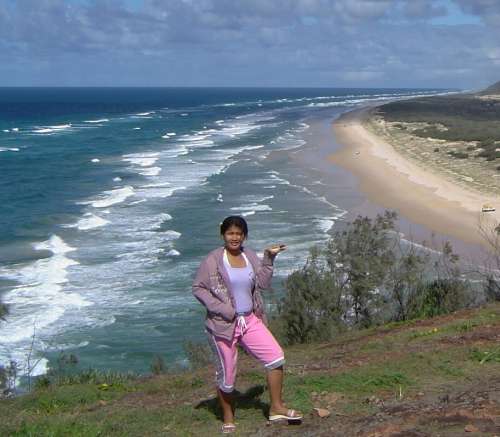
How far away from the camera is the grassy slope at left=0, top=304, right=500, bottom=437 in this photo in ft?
19.0

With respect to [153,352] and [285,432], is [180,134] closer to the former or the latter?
[153,352]

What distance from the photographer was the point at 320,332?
11.3m

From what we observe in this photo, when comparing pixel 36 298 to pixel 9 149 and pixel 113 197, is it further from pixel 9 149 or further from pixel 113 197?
pixel 9 149

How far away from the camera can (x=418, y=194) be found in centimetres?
3200

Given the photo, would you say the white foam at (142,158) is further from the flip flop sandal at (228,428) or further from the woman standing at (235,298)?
the woman standing at (235,298)

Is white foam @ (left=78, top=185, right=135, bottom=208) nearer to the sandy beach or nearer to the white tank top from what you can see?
the sandy beach

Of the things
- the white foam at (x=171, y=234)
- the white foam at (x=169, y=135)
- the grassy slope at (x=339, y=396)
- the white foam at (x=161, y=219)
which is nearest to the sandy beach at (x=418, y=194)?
the white foam at (x=171, y=234)

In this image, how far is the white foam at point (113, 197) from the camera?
32188mm

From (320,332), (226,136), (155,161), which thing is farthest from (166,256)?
(226,136)

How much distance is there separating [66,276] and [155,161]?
91.4 ft

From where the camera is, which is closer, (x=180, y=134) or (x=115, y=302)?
(x=115, y=302)

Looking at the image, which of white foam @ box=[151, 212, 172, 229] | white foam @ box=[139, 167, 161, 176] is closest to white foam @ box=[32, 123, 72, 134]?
white foam @ box=[139, 167, 161, 176]

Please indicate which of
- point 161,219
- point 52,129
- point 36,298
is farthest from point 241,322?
point 52,129

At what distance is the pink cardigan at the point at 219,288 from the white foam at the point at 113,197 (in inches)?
1043
